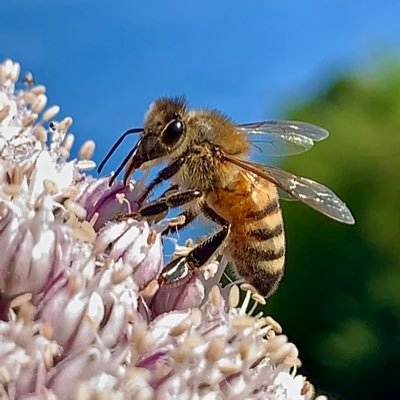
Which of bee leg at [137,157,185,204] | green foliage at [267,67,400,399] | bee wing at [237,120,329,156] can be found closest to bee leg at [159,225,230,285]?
bee leg at [137,157,185,204]

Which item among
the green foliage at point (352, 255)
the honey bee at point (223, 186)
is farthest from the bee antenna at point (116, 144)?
the green foliage at point (352, 255)

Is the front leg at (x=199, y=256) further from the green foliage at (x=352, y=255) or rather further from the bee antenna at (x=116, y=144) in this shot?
the green foliage at (x=352, y=255)

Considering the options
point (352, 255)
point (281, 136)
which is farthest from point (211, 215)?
point (352, 255)

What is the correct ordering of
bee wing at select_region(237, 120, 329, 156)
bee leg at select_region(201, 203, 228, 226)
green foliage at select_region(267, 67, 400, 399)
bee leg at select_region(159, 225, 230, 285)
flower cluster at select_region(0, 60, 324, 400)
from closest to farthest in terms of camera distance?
flower cluster at select_region(0, 60, 324, 400) < bee leg at select_region(159, 225, 230, 285) < bee leg at select_region(201, 203, 228, 226) < bee wing at select_region(237, 120, 329, 156) < green foliage at select_region(267, 67, 400, 399)

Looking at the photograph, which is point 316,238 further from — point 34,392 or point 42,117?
point 34,392

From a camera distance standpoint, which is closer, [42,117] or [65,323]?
[65,323]

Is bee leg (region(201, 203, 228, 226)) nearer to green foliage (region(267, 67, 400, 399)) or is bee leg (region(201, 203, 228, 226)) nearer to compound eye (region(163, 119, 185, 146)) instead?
compound eye (region(163, 119, 185, 146))

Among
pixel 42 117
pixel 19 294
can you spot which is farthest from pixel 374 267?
pixel 19 294
